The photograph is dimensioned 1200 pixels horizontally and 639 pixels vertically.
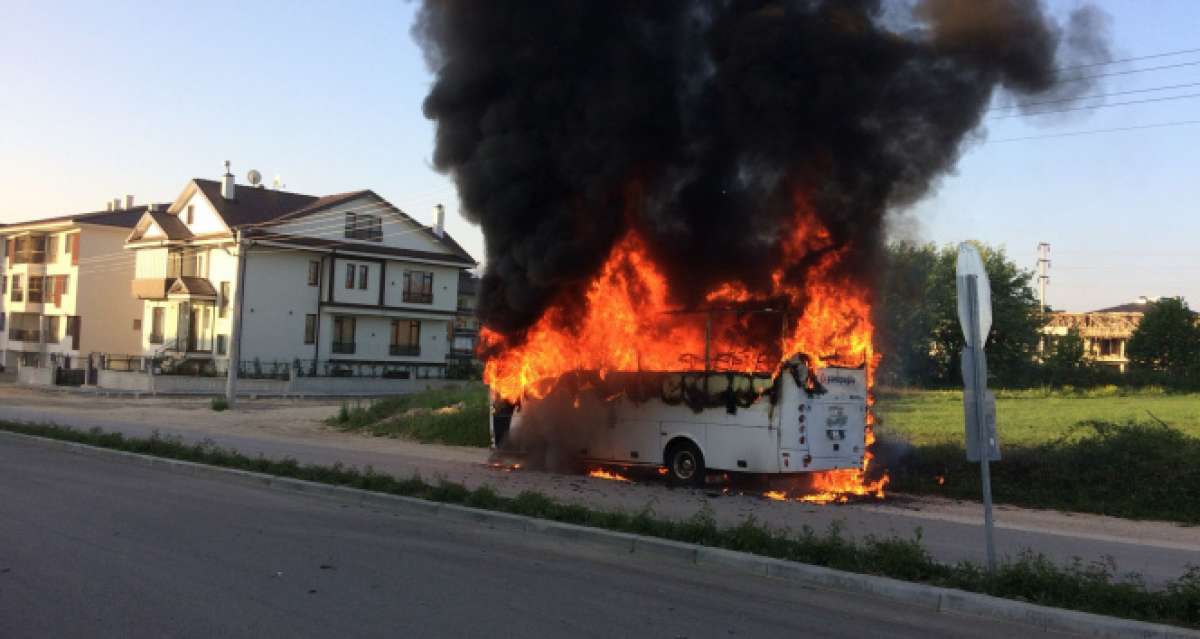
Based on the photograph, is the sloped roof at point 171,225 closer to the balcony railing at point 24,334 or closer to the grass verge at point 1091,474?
the balcony railing at point 24,334

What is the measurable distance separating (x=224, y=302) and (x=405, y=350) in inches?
363

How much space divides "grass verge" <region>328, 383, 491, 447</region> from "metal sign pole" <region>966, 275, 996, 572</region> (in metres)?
13.7

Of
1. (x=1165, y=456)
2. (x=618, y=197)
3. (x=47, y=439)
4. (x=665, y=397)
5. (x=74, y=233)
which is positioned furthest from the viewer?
(x=74, y=233)

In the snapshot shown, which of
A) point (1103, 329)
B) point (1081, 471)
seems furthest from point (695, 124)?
point (1103, 329)

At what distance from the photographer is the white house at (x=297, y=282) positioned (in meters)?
45.6

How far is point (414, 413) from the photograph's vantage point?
80.2 ft

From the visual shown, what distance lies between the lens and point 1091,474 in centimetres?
1418

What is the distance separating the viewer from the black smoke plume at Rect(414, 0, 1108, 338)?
48.3ft

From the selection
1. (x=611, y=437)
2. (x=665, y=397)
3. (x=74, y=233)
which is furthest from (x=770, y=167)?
(x=74, y=233)

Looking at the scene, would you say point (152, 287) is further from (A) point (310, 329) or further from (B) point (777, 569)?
(B) point (777, 569)

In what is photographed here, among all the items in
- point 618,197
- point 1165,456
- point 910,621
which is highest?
point 618,197

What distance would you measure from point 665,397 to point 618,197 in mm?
3387

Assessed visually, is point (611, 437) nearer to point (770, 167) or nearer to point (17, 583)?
point (770, 167)

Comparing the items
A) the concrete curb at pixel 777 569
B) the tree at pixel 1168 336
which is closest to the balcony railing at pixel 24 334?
the concrete curb at pixel 777 569
